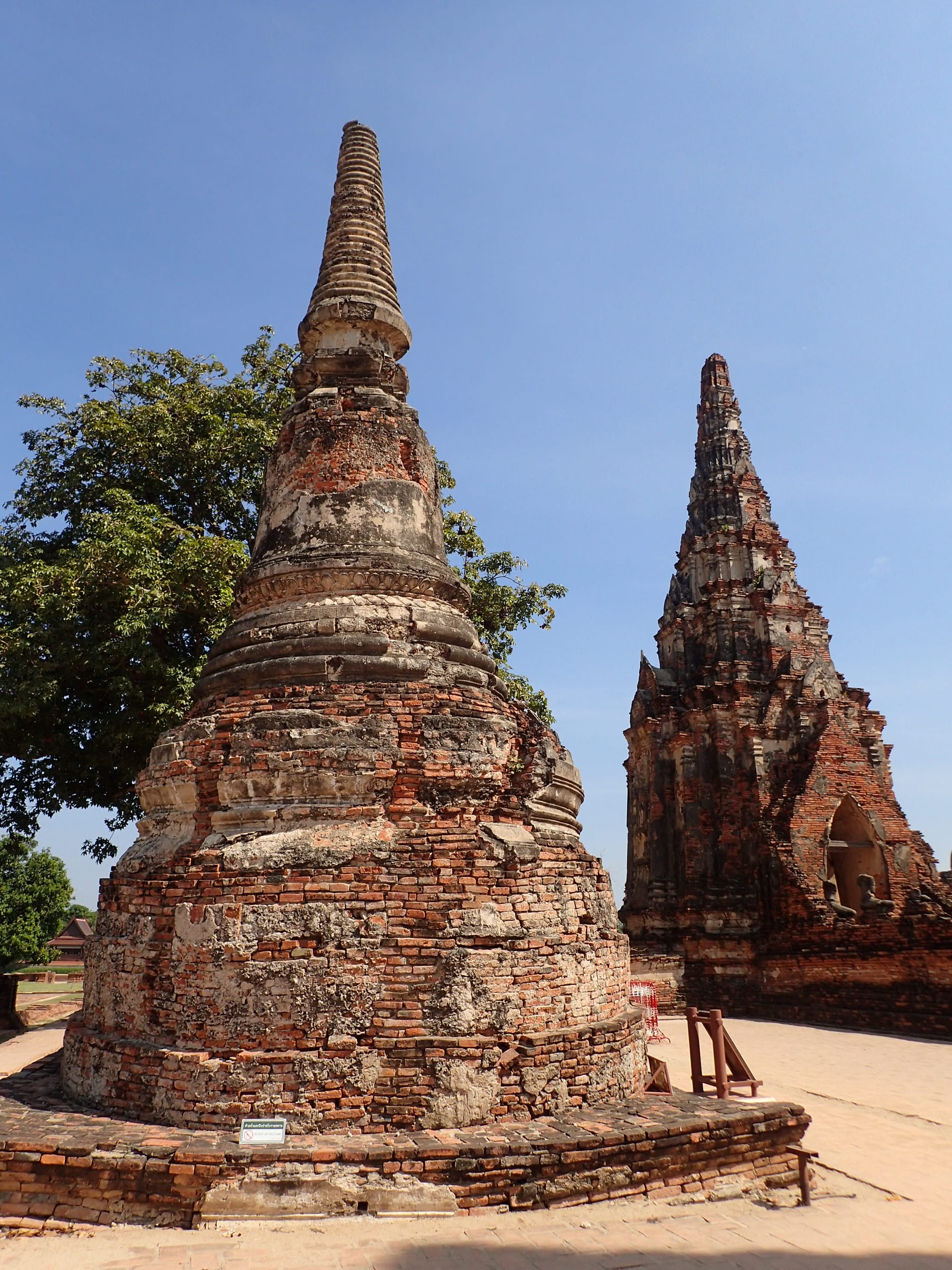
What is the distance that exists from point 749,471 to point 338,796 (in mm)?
20901

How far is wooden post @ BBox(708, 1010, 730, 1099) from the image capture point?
269 inches

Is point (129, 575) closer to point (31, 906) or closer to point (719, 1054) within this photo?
point (719, 1054)

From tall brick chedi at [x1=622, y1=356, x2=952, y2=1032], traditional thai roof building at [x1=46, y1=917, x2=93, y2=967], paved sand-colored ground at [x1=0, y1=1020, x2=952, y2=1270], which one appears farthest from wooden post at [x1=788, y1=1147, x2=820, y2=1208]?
traditional thai roof building at [x1=46, y1=917, x2=93, y2=967]

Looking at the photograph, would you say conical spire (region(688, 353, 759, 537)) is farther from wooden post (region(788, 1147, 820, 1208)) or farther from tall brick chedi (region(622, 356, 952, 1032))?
wooden post (region(788, 1147, 820, 1208))

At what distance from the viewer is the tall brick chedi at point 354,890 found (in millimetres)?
5668

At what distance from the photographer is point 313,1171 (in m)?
5.01

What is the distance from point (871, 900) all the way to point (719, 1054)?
37.9 feet

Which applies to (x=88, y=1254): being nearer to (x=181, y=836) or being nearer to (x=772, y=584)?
(x=181, y=836)

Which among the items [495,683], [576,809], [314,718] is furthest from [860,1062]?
[314,718]

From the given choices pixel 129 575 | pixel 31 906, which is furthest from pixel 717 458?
pixel 31 906

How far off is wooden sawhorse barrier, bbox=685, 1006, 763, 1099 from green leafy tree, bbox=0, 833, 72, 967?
2893 cm

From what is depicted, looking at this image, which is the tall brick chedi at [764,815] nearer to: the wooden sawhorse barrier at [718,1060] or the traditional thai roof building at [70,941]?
the wooden sawhorse barrier at [718,1060]

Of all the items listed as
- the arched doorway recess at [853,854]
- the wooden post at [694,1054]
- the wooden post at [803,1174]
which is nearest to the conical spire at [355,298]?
the wooden post at [694,1054]

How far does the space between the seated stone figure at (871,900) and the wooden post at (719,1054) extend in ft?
34.4
